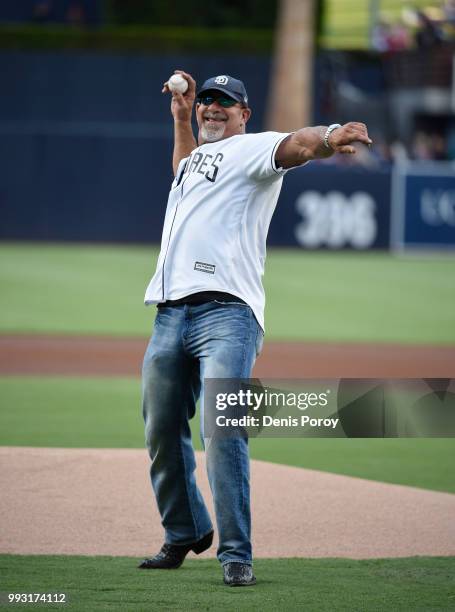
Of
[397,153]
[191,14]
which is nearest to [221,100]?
[397,153]

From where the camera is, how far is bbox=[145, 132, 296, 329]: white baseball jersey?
4.89 metres

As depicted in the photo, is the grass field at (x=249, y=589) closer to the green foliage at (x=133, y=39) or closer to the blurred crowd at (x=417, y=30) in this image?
the green foliage at (x=133, y=39)

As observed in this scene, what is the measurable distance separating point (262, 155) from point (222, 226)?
0.35 meters

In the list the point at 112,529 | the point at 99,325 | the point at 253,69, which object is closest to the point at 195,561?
the point at 112,529

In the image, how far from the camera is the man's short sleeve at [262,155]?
475cm

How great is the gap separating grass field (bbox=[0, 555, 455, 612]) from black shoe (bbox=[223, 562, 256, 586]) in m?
0.05

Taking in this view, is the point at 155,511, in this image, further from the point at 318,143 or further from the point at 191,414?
the point at 318,143

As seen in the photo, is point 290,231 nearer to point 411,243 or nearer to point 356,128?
point 411,243

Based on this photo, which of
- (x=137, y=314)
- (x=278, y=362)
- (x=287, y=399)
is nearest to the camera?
(x=287, y=399)

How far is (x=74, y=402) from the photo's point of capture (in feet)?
32.4

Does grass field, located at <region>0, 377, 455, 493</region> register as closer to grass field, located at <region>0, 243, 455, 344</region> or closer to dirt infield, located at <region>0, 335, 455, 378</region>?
dirt infield, located at <region>0, 335, 455, 378</region>

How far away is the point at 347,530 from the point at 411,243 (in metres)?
20.1

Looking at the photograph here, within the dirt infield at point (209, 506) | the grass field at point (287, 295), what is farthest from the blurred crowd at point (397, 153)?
the dirt infield at point (209, 506)

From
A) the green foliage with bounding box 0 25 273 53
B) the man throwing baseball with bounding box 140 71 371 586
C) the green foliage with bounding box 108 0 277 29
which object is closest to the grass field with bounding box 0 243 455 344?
the green foliage with bounding box 0 25 273 53
